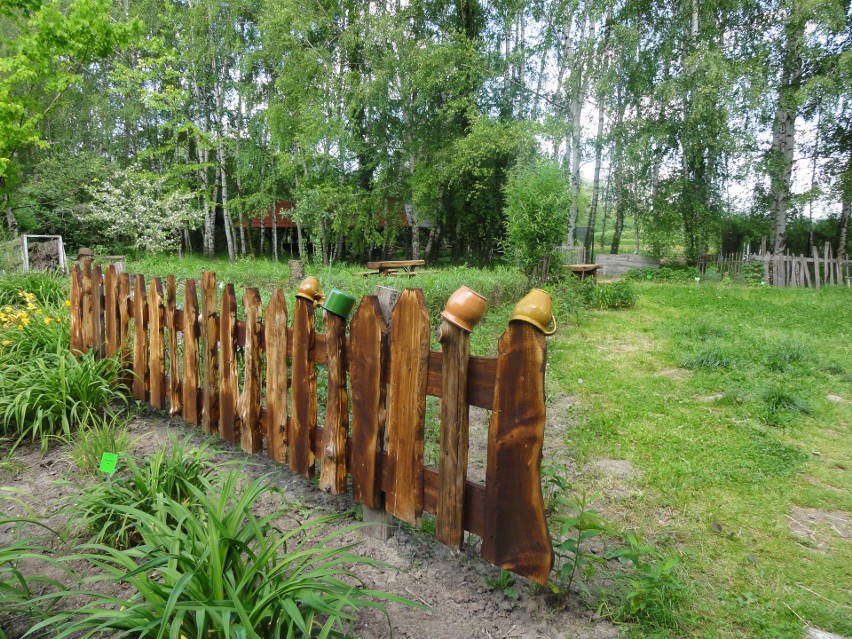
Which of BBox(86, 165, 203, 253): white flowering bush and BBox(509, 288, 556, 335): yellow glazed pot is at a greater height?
BBox(86, 165, 203, 253): white flowering bush

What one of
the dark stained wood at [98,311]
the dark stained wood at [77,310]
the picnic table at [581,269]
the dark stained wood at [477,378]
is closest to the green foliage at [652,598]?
the dark stained wood at [477,378]

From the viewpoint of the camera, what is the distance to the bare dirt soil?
5.42ft

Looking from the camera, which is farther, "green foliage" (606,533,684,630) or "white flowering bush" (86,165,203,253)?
"white flowering bush" (86,165,203,253)

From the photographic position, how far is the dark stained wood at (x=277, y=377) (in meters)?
2.46

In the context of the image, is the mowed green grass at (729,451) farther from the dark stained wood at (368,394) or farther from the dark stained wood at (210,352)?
the dark stained wood at (210,352)

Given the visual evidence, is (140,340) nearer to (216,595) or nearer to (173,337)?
(173,337)

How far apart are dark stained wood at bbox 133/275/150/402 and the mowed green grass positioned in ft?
9.97

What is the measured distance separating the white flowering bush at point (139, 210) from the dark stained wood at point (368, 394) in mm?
16983

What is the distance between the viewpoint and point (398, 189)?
61.9 feet

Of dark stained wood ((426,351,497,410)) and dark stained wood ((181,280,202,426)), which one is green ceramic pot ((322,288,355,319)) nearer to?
dark stained wood ((426,351,497,410))

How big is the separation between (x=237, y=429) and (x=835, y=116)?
72.1 ft

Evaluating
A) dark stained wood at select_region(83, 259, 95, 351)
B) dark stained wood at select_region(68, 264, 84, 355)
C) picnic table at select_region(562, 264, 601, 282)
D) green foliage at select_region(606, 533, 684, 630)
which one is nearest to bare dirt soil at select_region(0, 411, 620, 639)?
green foliage at select_region(606, 533, 684, 630)

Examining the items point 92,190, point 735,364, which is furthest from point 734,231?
point 92,190

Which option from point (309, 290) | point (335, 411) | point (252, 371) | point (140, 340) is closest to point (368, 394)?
point (335, 411)
